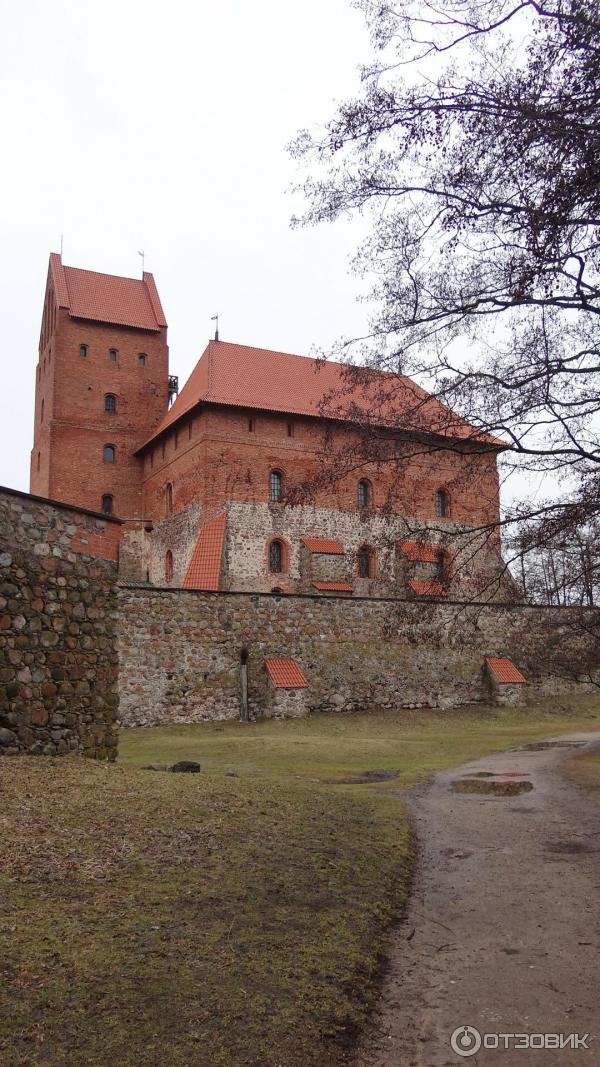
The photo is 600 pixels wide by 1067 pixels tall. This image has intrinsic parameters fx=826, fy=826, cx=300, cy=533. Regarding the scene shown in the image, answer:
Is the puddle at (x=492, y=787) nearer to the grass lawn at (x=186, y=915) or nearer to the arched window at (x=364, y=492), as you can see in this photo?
the grass lawn at (x=186, y=915)

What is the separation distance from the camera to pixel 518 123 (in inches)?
254

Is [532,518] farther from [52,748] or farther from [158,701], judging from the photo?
[158,701]

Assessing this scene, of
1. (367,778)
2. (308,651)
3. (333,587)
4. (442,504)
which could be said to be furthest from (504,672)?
(442,504)

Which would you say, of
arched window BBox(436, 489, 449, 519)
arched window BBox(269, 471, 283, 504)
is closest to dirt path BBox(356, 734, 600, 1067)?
arched window BBox(269, 471, 283, 504)

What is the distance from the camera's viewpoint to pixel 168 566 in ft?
111

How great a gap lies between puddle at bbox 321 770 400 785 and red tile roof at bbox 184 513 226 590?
17.3 metres

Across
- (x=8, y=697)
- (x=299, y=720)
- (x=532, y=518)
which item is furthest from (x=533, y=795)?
(x=299, y=720)

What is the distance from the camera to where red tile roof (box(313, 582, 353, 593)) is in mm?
30453

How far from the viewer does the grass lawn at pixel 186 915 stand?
3072 mm

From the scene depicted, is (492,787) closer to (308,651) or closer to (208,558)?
(308,651)

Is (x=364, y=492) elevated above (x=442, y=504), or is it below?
above

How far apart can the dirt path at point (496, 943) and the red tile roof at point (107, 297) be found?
116 ft

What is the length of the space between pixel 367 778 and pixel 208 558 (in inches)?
753

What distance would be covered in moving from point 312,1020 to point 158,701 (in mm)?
15315
